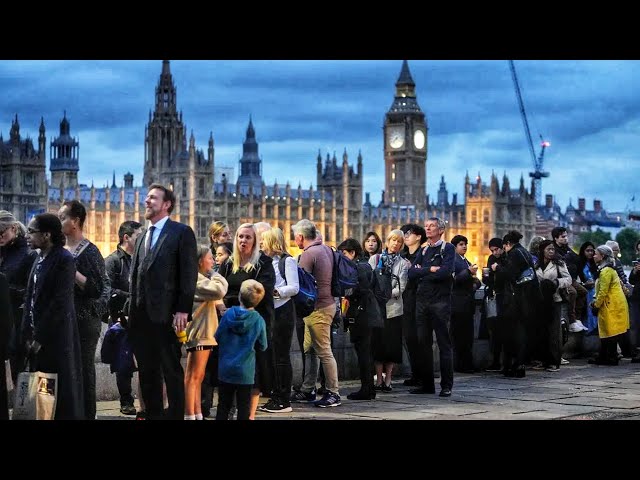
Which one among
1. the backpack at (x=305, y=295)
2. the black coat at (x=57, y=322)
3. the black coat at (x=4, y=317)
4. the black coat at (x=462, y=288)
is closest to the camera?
the black coat at (x=4, y=317)

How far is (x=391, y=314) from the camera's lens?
30.4ft

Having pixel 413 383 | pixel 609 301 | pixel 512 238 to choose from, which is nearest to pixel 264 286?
pixel 413 383

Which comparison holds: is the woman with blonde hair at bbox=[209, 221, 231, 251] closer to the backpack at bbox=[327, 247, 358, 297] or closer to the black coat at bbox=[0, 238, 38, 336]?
the backpack at bbox=[327, 247, 358, 297]

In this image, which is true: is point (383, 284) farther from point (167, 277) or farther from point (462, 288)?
point (167, 277)

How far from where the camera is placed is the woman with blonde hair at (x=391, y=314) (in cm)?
917

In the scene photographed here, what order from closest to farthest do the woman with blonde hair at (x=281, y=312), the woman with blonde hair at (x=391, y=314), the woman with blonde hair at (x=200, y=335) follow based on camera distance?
the woman with blonde hair at (x=200, y=335) < the woman with blonde hair at (x=281, y=312) < the woman with blonde hair at (x=391, y=314)

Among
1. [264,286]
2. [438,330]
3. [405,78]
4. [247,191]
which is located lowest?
[438,330]

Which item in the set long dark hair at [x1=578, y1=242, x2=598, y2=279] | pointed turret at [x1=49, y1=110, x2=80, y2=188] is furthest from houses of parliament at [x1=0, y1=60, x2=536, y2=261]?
long dark hair at [x1=578, y1=242, x2=598, y2=279]

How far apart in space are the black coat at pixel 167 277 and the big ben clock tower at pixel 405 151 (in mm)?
124397

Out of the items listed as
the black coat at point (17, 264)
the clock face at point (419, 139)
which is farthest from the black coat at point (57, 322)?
the clock face at point (419, 139)

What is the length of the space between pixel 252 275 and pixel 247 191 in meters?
88.5

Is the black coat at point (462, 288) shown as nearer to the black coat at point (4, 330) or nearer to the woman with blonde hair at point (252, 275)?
the woman with blonde hair at point (252, 275)
